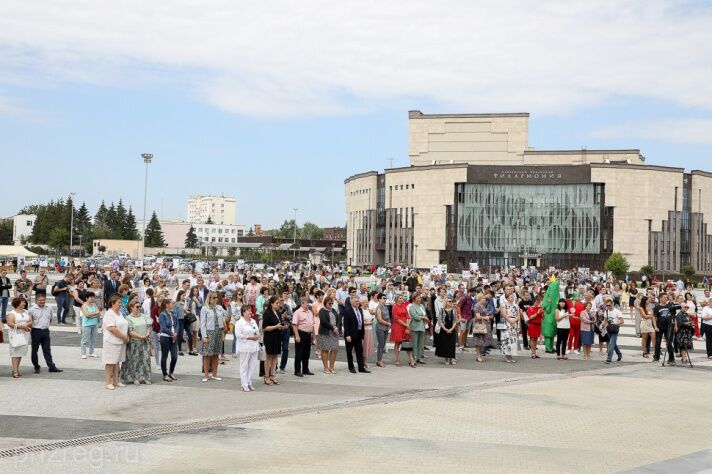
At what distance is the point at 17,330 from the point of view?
14.3m

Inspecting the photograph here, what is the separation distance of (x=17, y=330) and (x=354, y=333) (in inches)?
261

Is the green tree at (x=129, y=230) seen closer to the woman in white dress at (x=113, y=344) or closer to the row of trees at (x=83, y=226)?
the row of trees at (x=83, y=226)

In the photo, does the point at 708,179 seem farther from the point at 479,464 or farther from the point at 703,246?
the point at 479,464

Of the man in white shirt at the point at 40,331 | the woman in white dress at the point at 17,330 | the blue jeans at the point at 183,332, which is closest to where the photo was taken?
the woman in white dress at the point at 17,330

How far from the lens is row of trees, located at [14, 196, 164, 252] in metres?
126

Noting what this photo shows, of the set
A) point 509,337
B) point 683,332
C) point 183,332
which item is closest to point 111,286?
point 183,332

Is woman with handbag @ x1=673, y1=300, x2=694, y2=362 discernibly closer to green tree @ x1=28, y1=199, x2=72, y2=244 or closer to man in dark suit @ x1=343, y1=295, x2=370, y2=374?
man in dark suit @ x1=343, y1=295, x2=370, y2=374

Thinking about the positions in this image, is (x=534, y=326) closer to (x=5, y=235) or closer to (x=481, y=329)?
(x=481, y=329)

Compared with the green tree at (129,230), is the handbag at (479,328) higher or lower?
lower

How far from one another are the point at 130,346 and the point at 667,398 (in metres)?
9.93

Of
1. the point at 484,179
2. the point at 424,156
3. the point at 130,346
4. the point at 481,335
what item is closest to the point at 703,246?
the point at 484,179

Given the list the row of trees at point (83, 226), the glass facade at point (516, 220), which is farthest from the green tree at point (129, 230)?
the glass facade at point (516, 220)

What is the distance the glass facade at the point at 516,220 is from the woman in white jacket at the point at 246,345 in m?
93.8

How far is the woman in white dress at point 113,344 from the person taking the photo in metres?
13.6
